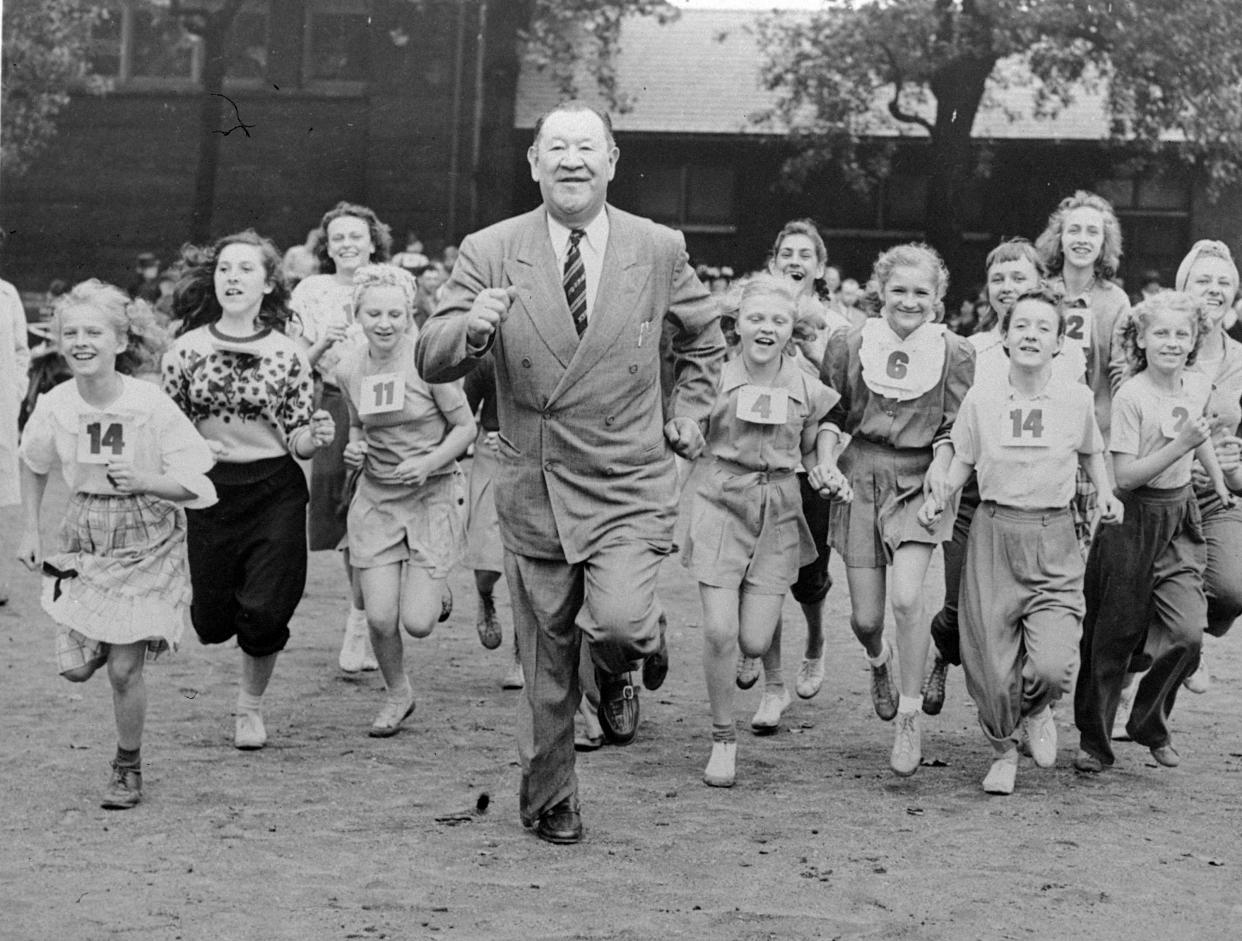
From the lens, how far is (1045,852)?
5.73 m

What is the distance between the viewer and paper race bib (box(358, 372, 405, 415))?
7.33m

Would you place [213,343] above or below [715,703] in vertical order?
above

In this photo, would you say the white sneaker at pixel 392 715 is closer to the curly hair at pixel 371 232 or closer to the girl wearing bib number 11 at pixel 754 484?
the girl wearing bib number 11 at pixel 754 484

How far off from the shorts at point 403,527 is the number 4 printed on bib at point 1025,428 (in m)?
2.23

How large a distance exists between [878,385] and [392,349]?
6.33 ft

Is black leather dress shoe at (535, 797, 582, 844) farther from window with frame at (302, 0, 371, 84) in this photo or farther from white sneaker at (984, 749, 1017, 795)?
window with frame at (302, 0, 371, 84)

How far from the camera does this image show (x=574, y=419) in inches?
221

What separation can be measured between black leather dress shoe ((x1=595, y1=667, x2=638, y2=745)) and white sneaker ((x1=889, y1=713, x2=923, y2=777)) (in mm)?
1092

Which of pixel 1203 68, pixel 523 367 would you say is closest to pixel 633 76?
pixel 1203 68

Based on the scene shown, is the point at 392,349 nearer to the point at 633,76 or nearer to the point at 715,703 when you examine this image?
the point at 715,703

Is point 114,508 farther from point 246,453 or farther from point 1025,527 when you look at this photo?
point 1025,527

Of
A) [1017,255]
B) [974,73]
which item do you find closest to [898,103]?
[974,73]

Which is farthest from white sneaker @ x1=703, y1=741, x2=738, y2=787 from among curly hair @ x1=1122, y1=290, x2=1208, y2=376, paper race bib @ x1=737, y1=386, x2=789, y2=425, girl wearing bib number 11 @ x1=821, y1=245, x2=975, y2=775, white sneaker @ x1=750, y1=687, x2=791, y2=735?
curly hair @ x1=1122, y1=290, x2=1208, y2=376

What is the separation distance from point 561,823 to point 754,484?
5.60ft
